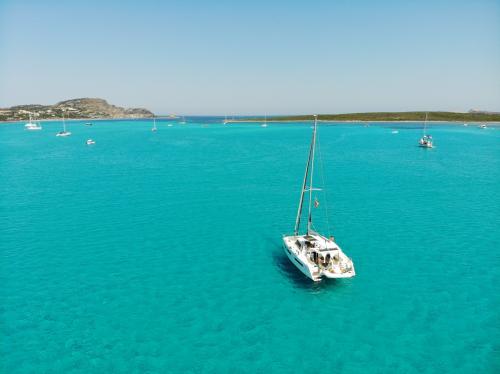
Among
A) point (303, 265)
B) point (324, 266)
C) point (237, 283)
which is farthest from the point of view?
point (237, 283)

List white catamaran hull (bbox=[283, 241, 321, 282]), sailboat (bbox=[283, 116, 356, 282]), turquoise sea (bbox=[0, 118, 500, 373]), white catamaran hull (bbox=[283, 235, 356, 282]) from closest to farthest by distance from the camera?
1. turquoise sea (bbox=[0, 118, 500, 373])
2. white catamaran hull (bbox=[283, 235, 356, 282])
3. sailboat (bbox=[283, 116, 356, 282])
4. white catamaran hull (bbox=[283, 241, 321, 282])

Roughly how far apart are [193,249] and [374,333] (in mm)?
25260

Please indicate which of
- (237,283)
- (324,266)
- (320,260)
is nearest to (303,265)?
(320,260)

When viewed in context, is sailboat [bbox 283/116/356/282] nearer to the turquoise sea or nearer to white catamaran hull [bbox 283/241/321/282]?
white catamaran hull [bbox 283/241/321/282]

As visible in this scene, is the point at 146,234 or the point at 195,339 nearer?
the point at 195,339

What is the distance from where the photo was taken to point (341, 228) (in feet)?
170

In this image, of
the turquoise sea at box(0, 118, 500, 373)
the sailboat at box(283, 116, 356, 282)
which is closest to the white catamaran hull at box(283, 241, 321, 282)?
the sailboat at box(283, 116, 356, 282)

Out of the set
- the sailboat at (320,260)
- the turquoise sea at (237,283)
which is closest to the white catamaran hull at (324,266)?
the sailboat at (320,260)

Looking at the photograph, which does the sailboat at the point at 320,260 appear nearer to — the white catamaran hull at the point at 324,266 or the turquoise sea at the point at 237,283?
the white catamaran hull at the point at 324,266

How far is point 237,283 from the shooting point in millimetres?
36438

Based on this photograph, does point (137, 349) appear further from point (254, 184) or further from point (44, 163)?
point (44, 163)

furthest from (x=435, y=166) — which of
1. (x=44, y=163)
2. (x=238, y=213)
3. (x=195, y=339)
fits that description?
(x=44, y=163)

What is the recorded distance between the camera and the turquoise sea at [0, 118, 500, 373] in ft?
87.0

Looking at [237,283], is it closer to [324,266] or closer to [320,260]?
[320,260]
